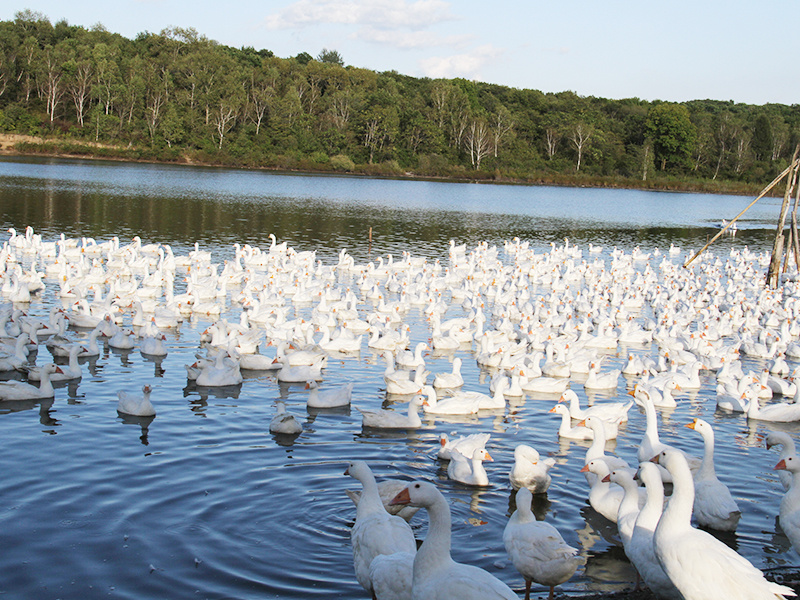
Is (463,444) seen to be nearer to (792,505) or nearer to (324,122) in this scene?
(792,505)

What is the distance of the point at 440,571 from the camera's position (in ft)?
18.6

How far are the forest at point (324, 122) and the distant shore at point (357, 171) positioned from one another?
0.25 m

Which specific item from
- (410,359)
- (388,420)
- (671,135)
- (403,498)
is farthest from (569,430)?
(671,135)

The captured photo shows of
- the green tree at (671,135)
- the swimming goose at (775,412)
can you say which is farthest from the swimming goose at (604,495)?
the green tree at (671,135)

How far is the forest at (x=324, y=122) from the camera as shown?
311 feet

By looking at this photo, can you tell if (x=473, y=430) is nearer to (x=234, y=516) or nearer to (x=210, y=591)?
(x=234, y=516)

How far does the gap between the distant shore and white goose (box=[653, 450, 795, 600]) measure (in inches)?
3584

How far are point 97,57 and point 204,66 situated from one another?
13.6 meters

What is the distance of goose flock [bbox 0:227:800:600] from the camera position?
22.7ft

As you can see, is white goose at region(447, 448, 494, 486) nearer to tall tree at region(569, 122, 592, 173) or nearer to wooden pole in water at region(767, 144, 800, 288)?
wooden pole in water at region(767, 144, 800, 288)

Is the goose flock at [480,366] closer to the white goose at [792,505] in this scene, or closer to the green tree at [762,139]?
the white goose at [792,505]

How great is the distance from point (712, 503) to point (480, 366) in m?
8.63

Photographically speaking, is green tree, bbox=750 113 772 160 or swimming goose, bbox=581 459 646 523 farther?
green tree, bbox=750 113 772 160

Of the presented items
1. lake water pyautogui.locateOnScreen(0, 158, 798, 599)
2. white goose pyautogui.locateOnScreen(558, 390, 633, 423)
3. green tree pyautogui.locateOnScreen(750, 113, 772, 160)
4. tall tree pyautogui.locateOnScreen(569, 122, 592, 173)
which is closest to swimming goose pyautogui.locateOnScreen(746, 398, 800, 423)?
lake water pyautogui.locateOnScreen(0, 158, 798, 599)
